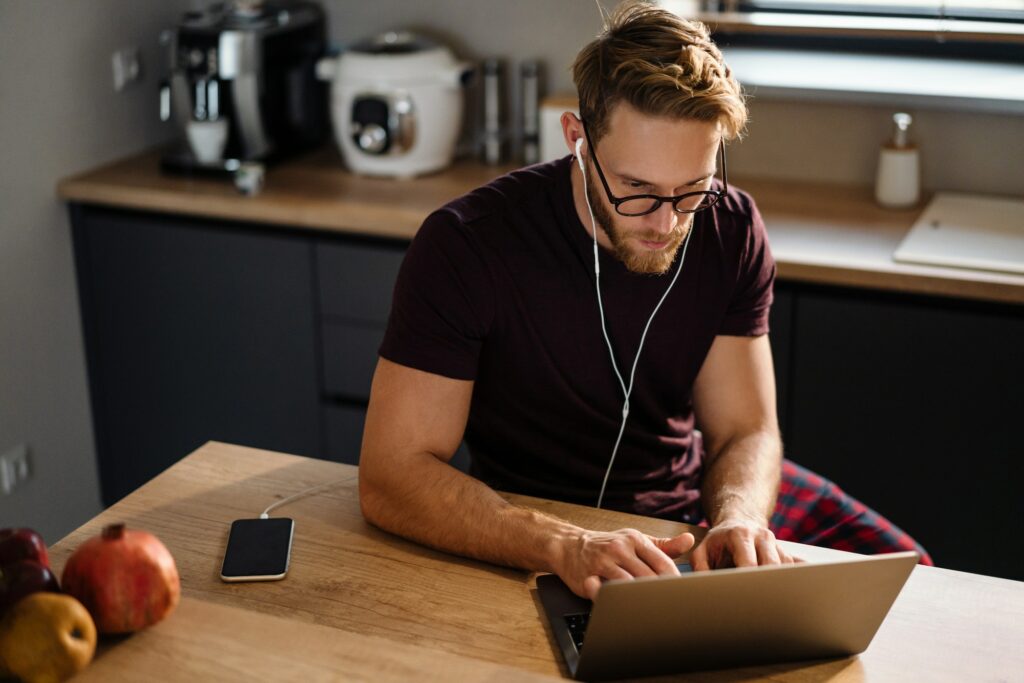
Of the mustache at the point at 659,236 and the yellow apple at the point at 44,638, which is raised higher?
the mustache at the point at 659,236

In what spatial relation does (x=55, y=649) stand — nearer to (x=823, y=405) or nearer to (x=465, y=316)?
(x=465, y=316)

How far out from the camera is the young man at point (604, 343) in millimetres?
1451

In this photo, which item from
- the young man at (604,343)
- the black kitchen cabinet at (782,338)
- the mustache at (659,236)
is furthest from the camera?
the black kitchen cabinet at (782,338)

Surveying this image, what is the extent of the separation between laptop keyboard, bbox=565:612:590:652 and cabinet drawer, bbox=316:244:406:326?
133 centimetres

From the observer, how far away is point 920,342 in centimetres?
214

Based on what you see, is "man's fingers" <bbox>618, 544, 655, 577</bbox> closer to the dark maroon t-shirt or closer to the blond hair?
the dark maroon t-shirt

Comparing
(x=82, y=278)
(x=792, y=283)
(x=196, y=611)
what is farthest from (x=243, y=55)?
(x=196, y=611)

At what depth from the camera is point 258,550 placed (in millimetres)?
1345

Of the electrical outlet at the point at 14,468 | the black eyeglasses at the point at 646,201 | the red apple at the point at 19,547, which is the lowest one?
the electrical outlet at the point at 14,468

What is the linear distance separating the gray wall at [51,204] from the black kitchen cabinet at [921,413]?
160 cm

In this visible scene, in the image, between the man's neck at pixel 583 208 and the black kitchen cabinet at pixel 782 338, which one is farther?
the black kitchen cabinet at pixel 782 338

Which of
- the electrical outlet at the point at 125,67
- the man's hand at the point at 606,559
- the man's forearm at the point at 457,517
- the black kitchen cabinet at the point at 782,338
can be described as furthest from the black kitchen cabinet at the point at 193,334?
the man's hand at the point at 606,559

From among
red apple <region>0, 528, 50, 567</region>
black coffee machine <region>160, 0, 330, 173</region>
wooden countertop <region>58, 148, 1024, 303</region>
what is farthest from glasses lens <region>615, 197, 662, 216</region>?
black coffee machine <region>160, 0, 330, 173</region>

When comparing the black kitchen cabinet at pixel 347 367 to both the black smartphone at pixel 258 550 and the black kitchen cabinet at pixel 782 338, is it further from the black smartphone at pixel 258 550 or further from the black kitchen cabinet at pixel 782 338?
the black smartphone at pixel 258 550
